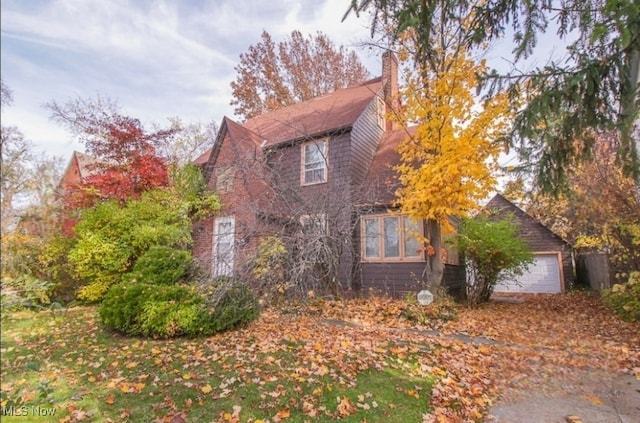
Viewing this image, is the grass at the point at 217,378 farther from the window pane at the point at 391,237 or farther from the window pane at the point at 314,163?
the window pane at the point at 314,163

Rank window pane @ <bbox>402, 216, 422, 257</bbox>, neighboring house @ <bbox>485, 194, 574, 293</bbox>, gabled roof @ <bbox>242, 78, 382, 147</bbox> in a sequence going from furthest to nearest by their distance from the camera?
neighboring house @ <bbox>485, 194, 574, 293</bbox>, gabled roof @ <bbox>242, 78, 382, 147</bbox>, window pane @ <bbox>402, 216, 422, 257</bbox>

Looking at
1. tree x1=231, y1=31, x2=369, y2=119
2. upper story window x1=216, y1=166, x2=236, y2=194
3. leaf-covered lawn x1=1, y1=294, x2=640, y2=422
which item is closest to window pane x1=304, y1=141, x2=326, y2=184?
upper story window x1=216, y1=166, x2=236, y2=194

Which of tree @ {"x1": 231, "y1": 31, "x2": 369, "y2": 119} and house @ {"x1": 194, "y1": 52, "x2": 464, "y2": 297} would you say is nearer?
house @ {"x1": 194, "y1": 52, "x2": 464, "y2": 297}

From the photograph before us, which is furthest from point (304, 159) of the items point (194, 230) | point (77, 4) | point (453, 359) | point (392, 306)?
point (77, 4)

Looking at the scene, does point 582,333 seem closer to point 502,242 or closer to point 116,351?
point 502,242

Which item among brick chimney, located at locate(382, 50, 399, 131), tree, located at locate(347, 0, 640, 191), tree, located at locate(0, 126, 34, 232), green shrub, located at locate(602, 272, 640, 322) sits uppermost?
brick chimney, located at locate(382, 50, 399, 131)

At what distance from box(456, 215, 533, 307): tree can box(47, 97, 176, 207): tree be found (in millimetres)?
11116

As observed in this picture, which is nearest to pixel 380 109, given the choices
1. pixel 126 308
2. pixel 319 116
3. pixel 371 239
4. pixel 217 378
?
pixel 319 116

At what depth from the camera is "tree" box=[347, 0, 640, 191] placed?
491 cm

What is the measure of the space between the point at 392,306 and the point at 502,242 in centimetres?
407

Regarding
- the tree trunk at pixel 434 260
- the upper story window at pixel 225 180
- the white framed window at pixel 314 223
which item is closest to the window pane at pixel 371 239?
the tree trunk at pixel 434 260

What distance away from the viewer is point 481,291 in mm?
11547

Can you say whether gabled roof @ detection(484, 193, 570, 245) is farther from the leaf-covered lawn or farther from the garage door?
the leaf-covered lawn

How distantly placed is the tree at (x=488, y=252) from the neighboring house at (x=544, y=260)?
6742 mm
